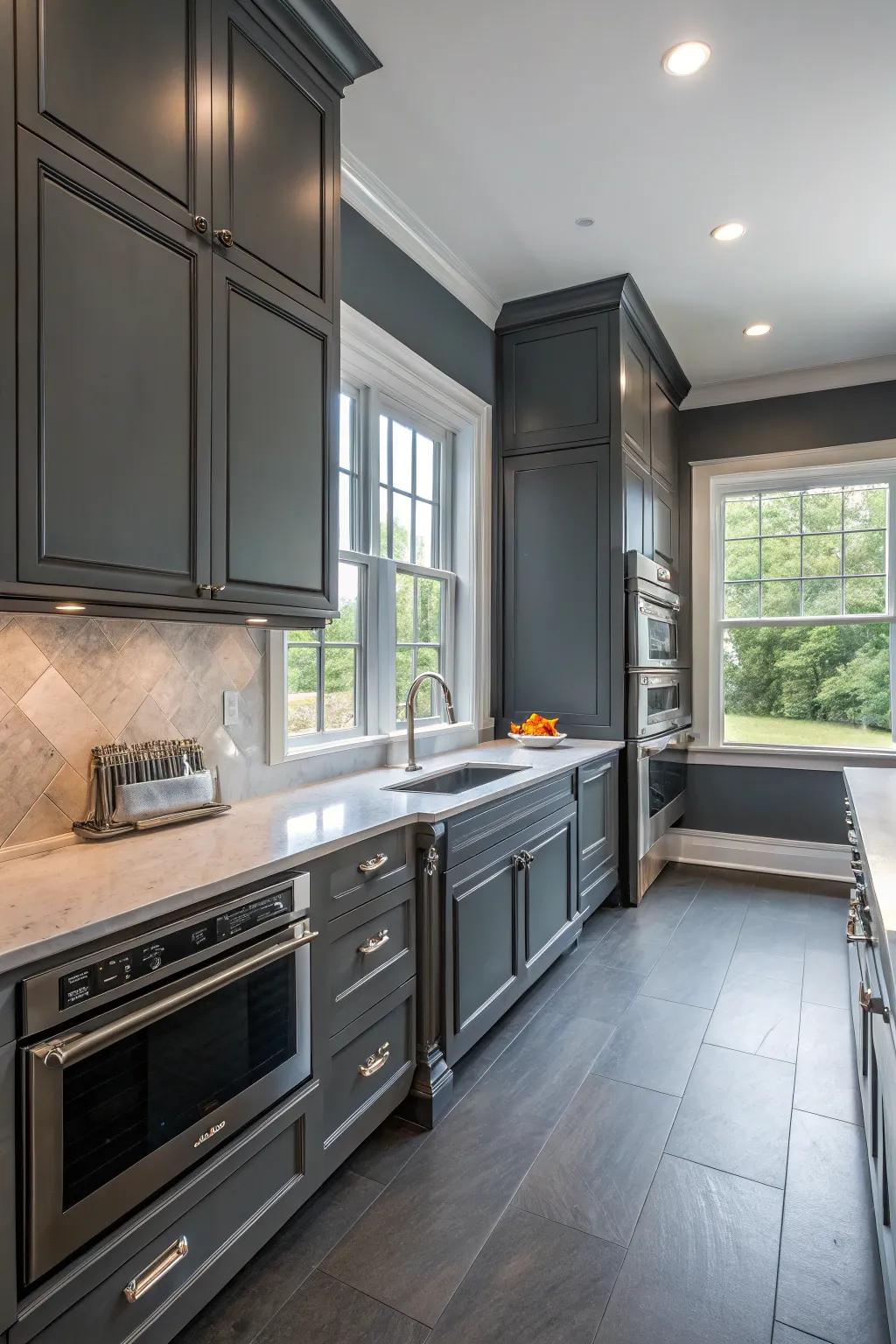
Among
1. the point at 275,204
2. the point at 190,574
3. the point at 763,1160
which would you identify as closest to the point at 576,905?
the point at 763,1160

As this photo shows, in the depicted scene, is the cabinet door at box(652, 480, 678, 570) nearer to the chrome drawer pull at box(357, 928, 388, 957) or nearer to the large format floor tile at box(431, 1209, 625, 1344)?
the chrome drawer pull at box(357, 928, 388, 957)

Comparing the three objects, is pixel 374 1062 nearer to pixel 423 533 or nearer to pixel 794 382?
pixel 423 533

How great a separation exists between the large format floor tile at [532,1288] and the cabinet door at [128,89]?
237 cm

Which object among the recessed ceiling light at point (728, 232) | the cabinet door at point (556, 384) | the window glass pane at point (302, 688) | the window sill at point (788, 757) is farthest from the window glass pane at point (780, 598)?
the window glass pane at point (302, 688)

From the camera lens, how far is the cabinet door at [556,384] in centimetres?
384

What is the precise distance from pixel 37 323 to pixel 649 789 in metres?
3.49

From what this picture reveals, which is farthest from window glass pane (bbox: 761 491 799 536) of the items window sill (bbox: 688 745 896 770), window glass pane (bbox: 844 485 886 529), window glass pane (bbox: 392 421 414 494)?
window glass pane (bbox: 392 421 414 494)

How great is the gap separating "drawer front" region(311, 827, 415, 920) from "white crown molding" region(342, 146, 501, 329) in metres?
2.35

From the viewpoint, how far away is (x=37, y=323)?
1371 mm

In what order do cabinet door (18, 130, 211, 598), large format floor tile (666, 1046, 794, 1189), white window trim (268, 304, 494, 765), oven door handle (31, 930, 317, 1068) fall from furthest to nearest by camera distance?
white window trim (268, 304, 494, 765), large format floor tile (666, 1046, 794, 1189), cabinet door (18, 130, 211, 598), oven door handle (31, 930, 317, 1068)

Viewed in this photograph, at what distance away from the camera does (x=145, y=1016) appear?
50.1 inches

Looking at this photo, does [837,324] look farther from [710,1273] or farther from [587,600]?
[710,1273]

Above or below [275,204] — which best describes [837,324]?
above

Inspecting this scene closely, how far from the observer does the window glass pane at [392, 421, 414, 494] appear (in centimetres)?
336
